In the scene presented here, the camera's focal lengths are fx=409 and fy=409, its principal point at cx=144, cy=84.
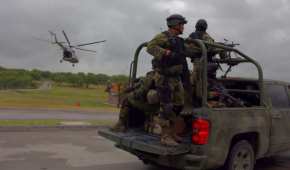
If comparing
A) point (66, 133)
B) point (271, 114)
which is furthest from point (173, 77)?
point (66, 133)

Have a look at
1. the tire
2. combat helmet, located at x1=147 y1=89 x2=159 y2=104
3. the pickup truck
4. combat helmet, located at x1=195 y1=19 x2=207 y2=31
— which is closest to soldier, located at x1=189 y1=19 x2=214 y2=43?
combat helmet, located at x1=195 y1=19 x2=207 y2=31

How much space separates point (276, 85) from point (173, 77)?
2.45 m

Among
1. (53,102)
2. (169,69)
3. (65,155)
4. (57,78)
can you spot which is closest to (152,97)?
(169,69)

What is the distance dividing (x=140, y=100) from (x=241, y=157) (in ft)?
5.95

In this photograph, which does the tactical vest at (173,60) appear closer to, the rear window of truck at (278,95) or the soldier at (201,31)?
the soldier at (201,31)

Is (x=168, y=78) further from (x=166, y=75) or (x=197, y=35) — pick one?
(x=197, y=35)

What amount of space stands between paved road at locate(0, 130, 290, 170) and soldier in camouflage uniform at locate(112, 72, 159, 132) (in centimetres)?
103

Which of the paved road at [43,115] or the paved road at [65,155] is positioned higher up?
the paved road at [43,115]

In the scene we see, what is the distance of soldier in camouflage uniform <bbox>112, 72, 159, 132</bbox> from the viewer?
245 inches

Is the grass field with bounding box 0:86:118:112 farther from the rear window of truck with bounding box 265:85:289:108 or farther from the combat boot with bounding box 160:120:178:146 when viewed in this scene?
the combat boot with bounding box 160:120:178:146

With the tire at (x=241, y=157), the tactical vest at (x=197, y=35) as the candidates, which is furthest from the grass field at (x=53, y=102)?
the tire at (x=241, y=157)

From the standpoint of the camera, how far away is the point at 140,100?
259 inches

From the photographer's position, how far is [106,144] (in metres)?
10.3

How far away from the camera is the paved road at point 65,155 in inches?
292
